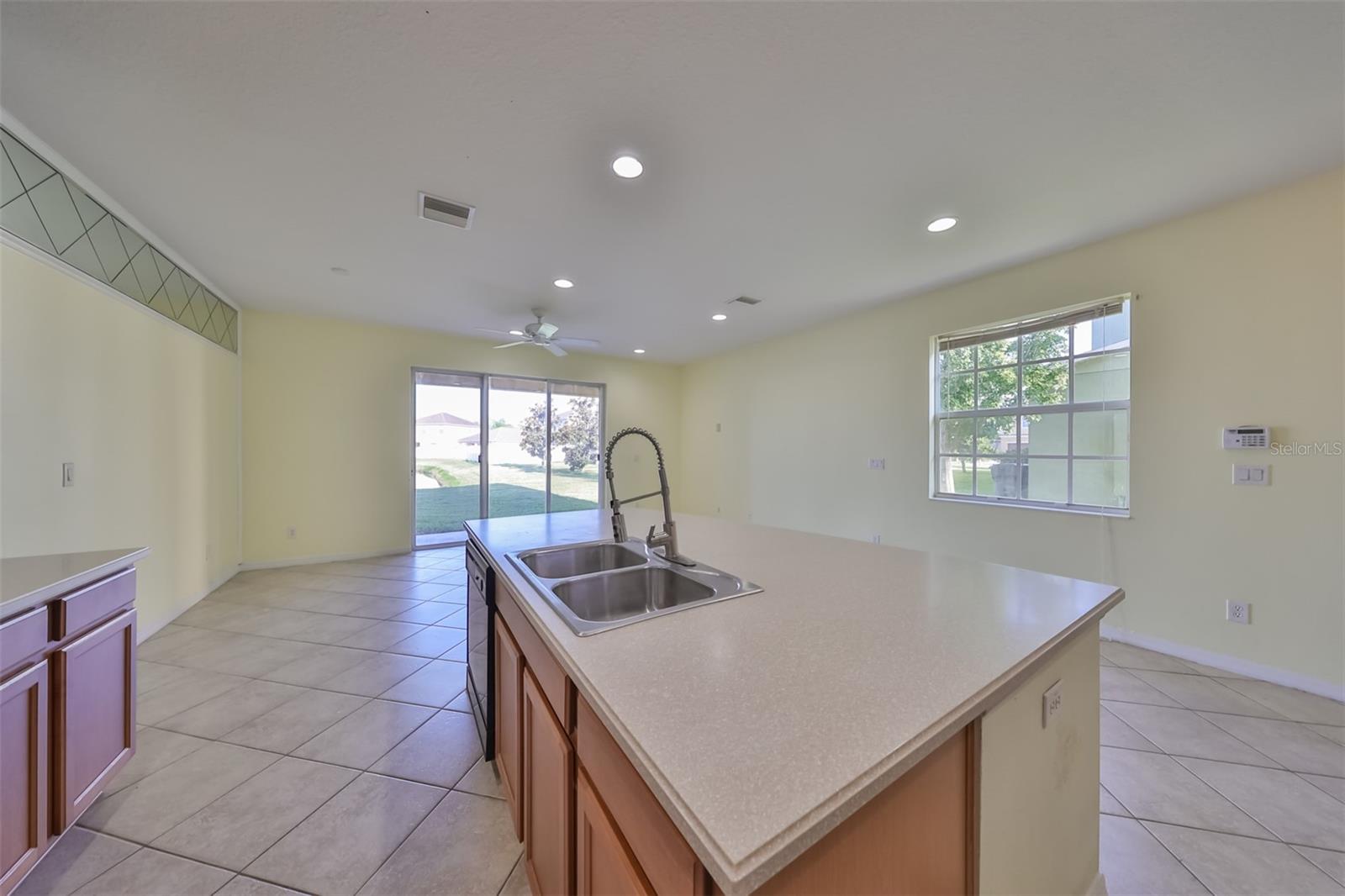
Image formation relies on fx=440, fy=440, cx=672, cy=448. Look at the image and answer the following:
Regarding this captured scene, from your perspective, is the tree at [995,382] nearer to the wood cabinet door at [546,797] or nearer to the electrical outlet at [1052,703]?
the electrical outlet at [1052,703]

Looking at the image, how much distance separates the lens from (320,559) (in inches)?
175

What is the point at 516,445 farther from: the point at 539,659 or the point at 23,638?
the point at 539,659

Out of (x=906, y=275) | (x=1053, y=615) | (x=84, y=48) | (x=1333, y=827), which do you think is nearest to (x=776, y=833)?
(x=1053, y=615)

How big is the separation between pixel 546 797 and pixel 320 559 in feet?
15.5

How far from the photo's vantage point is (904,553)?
64.2 inches

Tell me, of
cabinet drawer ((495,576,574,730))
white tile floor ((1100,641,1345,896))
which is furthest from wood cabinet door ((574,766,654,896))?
white tile floor ((1100,641,1345,896))

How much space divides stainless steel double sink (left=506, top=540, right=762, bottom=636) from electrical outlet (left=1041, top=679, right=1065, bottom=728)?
2.19 feet

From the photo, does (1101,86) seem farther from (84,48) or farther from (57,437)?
(57,437)

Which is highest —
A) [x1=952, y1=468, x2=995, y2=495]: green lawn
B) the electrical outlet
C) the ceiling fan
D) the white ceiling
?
the white ceiling

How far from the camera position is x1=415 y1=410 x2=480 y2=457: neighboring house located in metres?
4.99

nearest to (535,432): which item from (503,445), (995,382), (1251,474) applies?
(503,445)

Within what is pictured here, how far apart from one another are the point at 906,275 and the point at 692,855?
145 inches

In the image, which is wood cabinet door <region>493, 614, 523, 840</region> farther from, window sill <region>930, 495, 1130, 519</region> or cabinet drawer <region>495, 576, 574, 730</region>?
window sill <region>930, 495, 1130, 519</region>

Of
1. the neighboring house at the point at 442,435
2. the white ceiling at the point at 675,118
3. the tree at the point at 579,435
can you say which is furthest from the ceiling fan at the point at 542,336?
the tree at the point at 579,435
